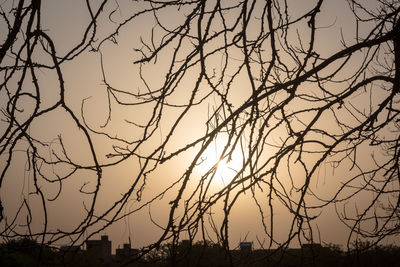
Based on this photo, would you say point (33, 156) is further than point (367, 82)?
No

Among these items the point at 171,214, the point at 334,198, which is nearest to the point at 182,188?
the point at 171,214

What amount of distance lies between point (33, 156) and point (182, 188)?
609mm

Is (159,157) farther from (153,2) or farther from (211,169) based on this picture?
(153,2)

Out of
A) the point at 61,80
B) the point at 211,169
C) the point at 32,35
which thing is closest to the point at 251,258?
the point at 211,169

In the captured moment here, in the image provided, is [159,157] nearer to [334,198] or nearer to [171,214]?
[171,214]

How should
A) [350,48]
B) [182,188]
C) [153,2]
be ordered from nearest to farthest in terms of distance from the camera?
1. [182,188]
2. [350,48]
3. [153,2]

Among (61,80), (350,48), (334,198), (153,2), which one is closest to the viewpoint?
(61,80)

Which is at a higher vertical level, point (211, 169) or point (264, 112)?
point (264, 112)

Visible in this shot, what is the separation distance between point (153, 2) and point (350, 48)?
96 centimetres

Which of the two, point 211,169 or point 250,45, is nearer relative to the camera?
point 211,169

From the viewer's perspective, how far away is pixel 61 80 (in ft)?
5.87

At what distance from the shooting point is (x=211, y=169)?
6.89 feet

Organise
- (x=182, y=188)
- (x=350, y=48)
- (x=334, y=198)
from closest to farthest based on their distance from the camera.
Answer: (x=182, y=188), (x=350, y=48), (x=334, y=198)

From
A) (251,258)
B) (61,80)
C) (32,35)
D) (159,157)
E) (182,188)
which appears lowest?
(251,258)
